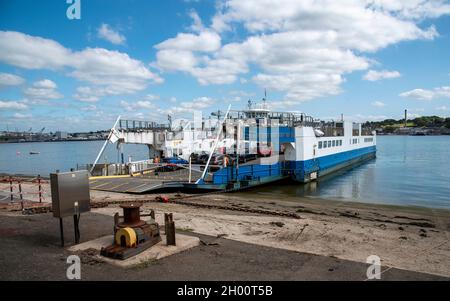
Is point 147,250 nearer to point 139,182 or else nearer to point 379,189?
point 139,182

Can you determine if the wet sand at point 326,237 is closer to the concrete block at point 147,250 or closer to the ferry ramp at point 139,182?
the concrete block at point 147,250

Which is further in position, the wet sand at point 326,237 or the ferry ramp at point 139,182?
the ferry ramp at point 139,182

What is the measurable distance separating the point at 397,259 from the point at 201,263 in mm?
4222

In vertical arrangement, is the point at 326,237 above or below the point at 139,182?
below

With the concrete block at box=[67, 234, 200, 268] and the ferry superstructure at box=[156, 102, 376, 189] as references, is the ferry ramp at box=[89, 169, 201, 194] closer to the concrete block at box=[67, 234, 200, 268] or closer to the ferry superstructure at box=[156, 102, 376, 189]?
the ferry superstructure at box=[156, 102, 376, 189]

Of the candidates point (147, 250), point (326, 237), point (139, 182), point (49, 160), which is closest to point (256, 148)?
point (139, 182)

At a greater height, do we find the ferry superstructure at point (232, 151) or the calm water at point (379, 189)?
the ferry superstructure at point (232, 151)

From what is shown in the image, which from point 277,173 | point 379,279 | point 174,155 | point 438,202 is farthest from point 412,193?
point 379,279

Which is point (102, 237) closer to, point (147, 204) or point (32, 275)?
point (32, 275)

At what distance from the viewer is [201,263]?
661cm

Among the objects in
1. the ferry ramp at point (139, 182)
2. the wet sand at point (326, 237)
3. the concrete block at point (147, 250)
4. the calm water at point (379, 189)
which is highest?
the concrete block at point (147, 250)

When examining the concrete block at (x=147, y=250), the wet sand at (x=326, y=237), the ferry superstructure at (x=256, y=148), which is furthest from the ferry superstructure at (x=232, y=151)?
the concrete block at (x=147, y=250)

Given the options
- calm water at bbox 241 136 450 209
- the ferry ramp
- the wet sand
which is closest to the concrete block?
the wet sand

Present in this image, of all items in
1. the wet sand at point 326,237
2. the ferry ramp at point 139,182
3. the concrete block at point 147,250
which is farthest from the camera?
the ferry ramp at point 139,182
